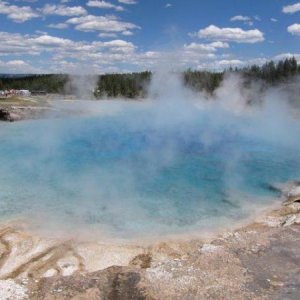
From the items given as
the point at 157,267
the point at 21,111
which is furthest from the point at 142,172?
the point at 21,111

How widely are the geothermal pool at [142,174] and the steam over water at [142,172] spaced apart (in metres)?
0.05

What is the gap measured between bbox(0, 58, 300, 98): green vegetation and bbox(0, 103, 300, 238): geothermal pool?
85.9 ft

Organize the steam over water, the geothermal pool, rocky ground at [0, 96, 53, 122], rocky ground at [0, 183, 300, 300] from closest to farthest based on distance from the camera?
rocky ground at [0, 183, 300, 300]
the geothermal pool
the steam over water
rocky ground at [0, 96, 53, 122]

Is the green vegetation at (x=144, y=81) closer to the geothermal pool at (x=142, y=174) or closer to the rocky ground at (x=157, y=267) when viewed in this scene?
the geothermal pool at (x=142, y=174)

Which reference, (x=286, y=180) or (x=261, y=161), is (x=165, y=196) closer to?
(x=286, y=180)

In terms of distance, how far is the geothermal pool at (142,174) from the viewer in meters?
17.4

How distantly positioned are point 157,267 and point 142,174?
12317 millimetres

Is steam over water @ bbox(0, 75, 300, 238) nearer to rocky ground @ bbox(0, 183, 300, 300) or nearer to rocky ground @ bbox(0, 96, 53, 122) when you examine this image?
rocky ground @ bbox(0, 183, 300, 300)

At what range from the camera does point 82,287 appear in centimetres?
1077

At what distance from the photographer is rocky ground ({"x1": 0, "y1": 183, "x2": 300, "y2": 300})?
10.5 metres

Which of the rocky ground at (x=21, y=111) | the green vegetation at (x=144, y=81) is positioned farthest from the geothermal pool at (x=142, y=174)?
the green vegetation at (x=144, y=81)

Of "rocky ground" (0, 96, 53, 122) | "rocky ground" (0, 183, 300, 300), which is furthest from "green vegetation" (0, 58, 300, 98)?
"rocky ground" (0, 183, 300, 300)

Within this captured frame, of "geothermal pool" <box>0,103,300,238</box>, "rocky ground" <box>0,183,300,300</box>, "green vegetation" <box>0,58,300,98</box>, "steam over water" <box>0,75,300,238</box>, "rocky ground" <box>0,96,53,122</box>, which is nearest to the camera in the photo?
"rocky ground" <box>0,183,300,300</box>

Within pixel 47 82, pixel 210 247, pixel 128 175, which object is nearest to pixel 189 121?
pixel 128 175
